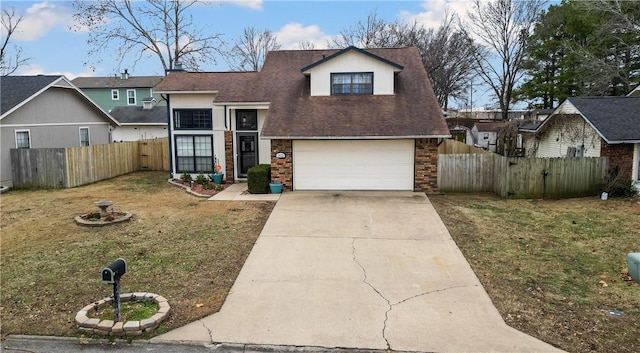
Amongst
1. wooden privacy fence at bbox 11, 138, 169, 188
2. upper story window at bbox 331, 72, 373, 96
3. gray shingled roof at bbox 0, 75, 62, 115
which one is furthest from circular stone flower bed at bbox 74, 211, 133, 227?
upper story window at bbox 331, 72, 373, 96

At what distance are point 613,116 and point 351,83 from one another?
955 centimetres

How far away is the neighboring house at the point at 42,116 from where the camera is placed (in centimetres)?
1642

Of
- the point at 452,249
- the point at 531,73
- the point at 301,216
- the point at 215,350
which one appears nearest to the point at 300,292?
the point at 215,350

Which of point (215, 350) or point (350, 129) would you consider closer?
point (215, 350)

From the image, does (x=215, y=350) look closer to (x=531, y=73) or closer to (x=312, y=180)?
(x=312, y=180)

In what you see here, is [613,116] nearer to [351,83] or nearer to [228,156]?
[351,83]

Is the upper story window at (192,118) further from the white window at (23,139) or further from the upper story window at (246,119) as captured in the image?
the white window at (23,139)

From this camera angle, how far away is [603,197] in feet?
46.0

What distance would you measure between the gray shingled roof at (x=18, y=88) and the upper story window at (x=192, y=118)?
5.66 m

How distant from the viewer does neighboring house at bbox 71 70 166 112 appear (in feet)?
148

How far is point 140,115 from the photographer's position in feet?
111

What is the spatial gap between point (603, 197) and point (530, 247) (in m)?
6.87

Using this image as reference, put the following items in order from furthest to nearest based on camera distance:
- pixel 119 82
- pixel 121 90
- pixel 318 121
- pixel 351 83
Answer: pixel 119 82 < pixel 121 90 < pixel 351 83 < pixel 318 121

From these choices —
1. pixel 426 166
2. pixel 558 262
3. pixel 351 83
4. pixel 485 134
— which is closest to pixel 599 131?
pixel 426 166
